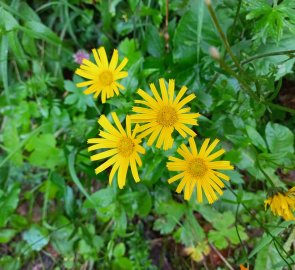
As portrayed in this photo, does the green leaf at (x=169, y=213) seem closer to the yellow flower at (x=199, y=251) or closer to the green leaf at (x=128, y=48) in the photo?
the yellow flower at (x=199, y=251)

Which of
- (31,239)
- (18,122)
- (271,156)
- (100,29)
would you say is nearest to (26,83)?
(18,122)

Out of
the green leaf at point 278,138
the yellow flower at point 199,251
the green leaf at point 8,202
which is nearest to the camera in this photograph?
the green leaf at point 278,138

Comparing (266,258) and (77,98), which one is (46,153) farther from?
(266,258)

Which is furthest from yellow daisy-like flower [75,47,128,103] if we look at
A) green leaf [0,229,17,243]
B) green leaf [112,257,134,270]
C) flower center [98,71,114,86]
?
green leaf [0,229,17,243]

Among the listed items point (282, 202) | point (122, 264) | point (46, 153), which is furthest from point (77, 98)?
point (282, 202)

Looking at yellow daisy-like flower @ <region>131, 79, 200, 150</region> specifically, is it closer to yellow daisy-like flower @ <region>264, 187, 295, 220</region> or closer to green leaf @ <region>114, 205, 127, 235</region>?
yellow daisy-like flower @ <region>264, 187, 295, 220</region>

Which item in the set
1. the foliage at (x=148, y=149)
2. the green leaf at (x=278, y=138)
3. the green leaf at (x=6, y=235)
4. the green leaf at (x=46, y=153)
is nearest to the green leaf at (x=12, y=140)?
the foliage at (x=148, y=149)

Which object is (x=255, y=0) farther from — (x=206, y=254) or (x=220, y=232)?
(x=206, y=254)

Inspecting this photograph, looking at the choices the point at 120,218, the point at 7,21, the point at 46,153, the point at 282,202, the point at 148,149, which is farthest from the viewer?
the point at 46,153
